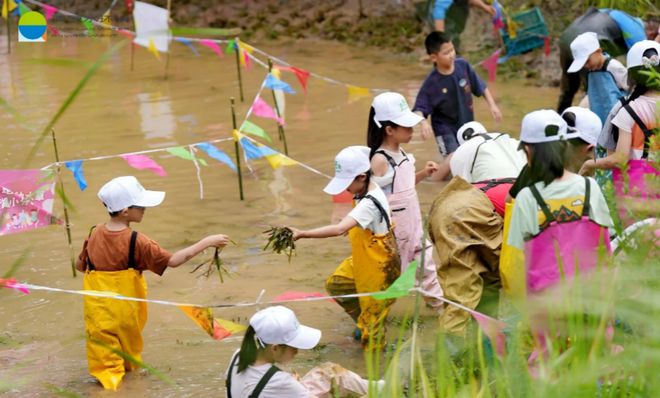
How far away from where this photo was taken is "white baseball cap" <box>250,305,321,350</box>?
4.98m

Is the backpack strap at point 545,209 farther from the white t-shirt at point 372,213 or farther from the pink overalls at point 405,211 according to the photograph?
the pink overalls at point 405,211

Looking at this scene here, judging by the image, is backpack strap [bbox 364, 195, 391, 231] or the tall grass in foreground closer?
the tall grass in foreground

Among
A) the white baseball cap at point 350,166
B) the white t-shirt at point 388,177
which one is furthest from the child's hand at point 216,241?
the white t-shirt at point 388,177

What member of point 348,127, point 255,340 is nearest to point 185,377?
point 255,340

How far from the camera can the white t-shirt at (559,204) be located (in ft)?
15.9

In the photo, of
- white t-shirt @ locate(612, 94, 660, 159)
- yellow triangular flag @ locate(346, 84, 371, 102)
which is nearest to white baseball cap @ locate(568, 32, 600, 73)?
white t-shirt @ locate(612, 94, 660, 159)

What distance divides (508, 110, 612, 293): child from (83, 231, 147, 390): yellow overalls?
2130 millimetres

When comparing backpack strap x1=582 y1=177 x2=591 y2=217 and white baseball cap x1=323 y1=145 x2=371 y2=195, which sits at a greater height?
backpack strap x1=582 y1=177 x2=591 y2=217

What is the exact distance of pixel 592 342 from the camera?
365 cm

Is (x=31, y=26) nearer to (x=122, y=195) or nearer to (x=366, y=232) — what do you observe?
(x=122, y=195)

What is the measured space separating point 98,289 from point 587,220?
259 centimetres

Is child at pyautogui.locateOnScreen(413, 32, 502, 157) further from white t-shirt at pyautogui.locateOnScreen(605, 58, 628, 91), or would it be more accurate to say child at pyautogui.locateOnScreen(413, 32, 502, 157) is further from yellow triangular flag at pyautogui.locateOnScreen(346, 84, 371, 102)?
yellow triangular flag at pyautogui.locateOnScreen(346, 84, 371, 102)

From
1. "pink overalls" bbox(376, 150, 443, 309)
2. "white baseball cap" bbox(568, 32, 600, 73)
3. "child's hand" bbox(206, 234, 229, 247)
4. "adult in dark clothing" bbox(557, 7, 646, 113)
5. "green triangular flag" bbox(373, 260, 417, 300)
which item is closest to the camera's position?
"green triangular flag" bbox(373, 260, 417, 300)

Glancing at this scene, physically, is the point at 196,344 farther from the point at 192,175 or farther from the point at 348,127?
the point at 348,127
